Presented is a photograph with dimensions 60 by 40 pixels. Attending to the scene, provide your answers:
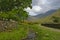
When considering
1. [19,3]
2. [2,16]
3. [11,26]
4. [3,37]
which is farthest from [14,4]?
[3,37]

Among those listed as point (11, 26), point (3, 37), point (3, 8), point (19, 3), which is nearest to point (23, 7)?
point (19, 3)

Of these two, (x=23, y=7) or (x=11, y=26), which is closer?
(x=11, y=26)

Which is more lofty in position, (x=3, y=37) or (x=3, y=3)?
(x=3, y=3)

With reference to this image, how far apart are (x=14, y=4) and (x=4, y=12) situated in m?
3.16

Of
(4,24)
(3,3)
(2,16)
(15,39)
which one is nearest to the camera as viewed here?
(15,39)

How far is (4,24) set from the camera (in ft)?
103

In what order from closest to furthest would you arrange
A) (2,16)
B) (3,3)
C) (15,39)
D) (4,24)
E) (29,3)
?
(15,39), (4,24), (2,16), (3,3), (29,3)

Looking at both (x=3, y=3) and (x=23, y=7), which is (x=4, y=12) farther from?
(x=23, y=7)

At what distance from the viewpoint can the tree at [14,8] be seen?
41.4m

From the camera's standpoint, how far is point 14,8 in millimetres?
43031

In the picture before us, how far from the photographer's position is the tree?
136 ft

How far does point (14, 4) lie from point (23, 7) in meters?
2.04

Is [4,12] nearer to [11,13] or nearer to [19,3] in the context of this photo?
[11,13]

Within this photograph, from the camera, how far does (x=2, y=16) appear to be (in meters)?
38.8
